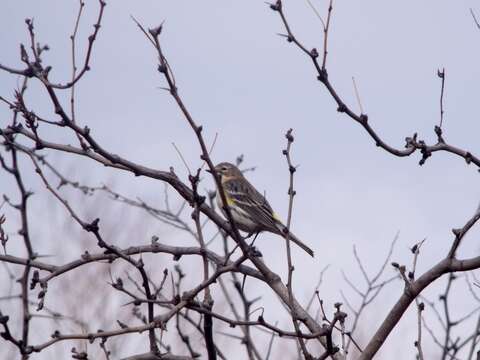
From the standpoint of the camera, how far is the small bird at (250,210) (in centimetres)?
1056

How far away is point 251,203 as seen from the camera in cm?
1148

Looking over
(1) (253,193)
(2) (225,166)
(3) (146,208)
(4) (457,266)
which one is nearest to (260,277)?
(4) (457,266)

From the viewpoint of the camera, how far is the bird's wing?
35.1 feet

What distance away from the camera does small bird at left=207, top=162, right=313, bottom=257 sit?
34.7 feet

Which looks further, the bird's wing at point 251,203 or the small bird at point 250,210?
the bird's wing at point 251,203

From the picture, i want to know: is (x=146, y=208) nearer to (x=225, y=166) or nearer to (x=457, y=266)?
(x=225, y=166)

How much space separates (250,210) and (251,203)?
0.42m

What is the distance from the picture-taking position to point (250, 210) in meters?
11.1

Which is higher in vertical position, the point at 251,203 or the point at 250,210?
the point at 251,203

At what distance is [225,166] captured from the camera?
13375 millimetres

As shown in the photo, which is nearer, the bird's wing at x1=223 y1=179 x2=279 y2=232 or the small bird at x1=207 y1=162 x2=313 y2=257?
the small bird at x1=207 y1=162 x2=313 y2=257

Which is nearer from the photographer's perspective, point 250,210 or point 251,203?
point 250,210

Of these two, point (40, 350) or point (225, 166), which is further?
point (225, 166)

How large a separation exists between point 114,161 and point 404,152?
1.87m
